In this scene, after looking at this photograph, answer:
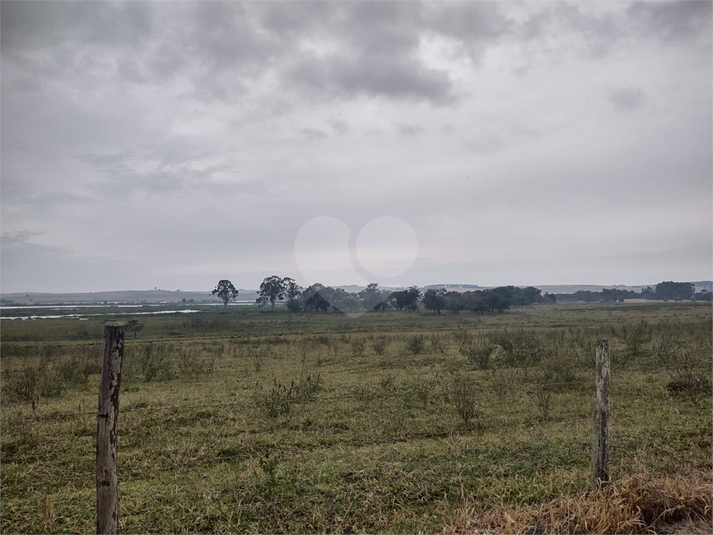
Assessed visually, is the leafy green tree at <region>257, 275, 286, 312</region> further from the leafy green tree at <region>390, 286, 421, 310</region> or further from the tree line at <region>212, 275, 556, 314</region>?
the leafy green tree at <region>390, 286, 421, 310</region>

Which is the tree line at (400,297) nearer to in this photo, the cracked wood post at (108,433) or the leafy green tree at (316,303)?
the leafy green tree at (316,303)

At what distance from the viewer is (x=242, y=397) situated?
13.0 metres

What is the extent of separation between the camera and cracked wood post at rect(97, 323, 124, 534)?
4.23 metres

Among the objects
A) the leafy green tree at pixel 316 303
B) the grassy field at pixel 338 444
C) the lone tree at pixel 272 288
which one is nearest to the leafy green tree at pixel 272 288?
the lone tree at pixel 272 288

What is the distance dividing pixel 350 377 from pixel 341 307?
8500cm

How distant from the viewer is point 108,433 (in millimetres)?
4305

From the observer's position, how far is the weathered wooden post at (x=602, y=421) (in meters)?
5.94

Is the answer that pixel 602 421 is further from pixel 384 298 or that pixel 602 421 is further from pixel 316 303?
pixel 384 298

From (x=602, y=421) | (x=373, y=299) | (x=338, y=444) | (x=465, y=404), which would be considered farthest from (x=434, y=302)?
(x=602, y=421)

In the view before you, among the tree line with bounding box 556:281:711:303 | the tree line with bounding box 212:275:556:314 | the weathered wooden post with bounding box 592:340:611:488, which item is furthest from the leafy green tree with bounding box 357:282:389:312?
the weathered wooden post with bounding box 592:340:611:488

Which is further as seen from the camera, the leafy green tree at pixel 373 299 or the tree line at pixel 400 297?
the leafy green tree at pixel 373 299

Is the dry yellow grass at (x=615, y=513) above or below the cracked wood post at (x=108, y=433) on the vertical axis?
below

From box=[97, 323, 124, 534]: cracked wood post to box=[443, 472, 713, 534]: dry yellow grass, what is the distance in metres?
3.58

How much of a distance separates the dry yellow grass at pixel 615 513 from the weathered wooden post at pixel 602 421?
208 mm
